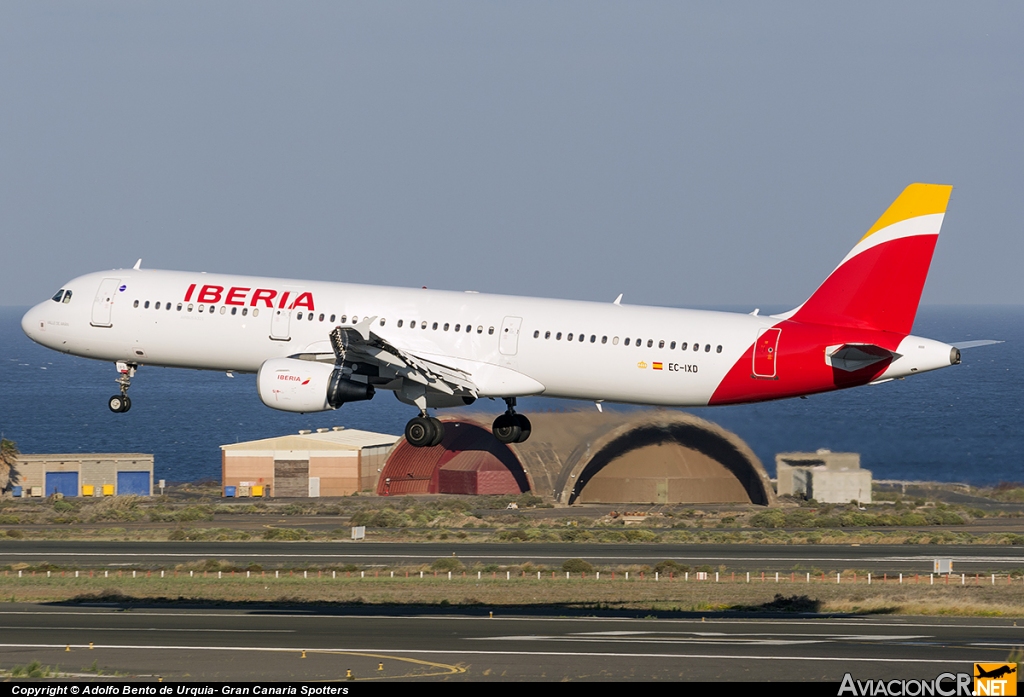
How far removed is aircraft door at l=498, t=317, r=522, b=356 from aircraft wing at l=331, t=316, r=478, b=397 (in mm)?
1496

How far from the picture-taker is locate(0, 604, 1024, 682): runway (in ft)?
112

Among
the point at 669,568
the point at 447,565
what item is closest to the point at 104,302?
the point at 447,565

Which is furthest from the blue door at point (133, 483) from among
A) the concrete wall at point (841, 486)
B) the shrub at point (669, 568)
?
the shrub at point (669, 568)

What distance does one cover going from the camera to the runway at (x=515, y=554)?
63062mm

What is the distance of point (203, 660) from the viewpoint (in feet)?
119

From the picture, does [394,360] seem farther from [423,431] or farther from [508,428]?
[508,428]

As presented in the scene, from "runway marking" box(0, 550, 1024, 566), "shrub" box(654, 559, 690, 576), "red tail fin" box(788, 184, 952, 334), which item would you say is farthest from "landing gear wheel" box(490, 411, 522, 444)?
"runway marking" box(0, 550, 1024, 566)

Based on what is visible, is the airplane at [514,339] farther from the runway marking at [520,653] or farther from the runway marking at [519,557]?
the runway marking at [519,557]

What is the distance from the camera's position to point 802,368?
41875 mm

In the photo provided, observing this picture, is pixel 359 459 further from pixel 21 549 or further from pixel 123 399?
pixel 123 399

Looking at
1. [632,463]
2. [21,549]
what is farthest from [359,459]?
[21,549]

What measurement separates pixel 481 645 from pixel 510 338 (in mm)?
10223

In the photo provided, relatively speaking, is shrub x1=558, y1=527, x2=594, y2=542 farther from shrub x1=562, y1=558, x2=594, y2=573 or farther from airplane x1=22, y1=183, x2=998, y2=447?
airplane x1=22, y1=183, x2=998, y2=447

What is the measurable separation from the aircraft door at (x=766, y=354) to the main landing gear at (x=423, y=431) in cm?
1032
